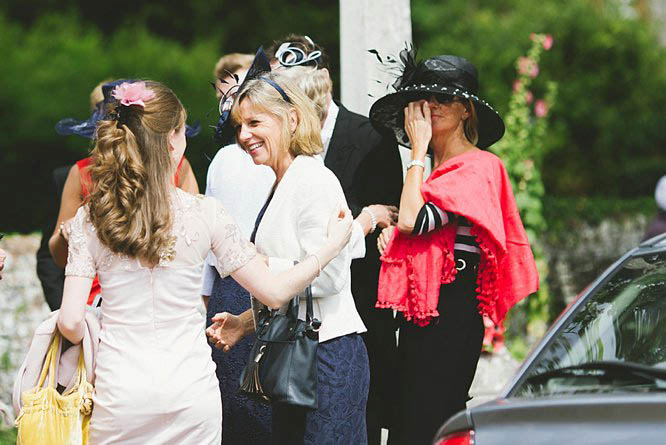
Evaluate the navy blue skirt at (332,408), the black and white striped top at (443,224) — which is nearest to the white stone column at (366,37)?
the black and white striped top at (443,224)

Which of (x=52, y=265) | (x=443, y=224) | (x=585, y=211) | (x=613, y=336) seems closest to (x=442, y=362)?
(x=443, y=224)

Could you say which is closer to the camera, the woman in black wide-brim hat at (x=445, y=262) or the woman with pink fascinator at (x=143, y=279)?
the woman with pink fascinator at (x=143, y=279)

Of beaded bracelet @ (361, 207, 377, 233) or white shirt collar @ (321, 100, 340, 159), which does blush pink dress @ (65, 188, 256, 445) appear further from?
white shirt collar @ (321, 100, 340, 159)

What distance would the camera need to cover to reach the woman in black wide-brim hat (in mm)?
4355

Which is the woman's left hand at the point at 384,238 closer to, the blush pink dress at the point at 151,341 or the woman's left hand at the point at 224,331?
the woman's left hand at the point at 224,331

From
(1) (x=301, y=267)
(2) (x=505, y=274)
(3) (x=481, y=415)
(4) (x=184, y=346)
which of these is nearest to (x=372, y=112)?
(2) (x=505, y=274)

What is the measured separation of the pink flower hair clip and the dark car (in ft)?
4.85

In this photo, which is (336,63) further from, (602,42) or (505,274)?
(505,274)

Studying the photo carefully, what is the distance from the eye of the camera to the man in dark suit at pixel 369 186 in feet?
15.3

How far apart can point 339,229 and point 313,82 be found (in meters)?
1.00

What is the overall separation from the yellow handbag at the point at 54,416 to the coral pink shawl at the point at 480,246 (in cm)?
134

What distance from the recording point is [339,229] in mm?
3758

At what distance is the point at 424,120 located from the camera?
4.56 metres

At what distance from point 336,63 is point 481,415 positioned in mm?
14507
